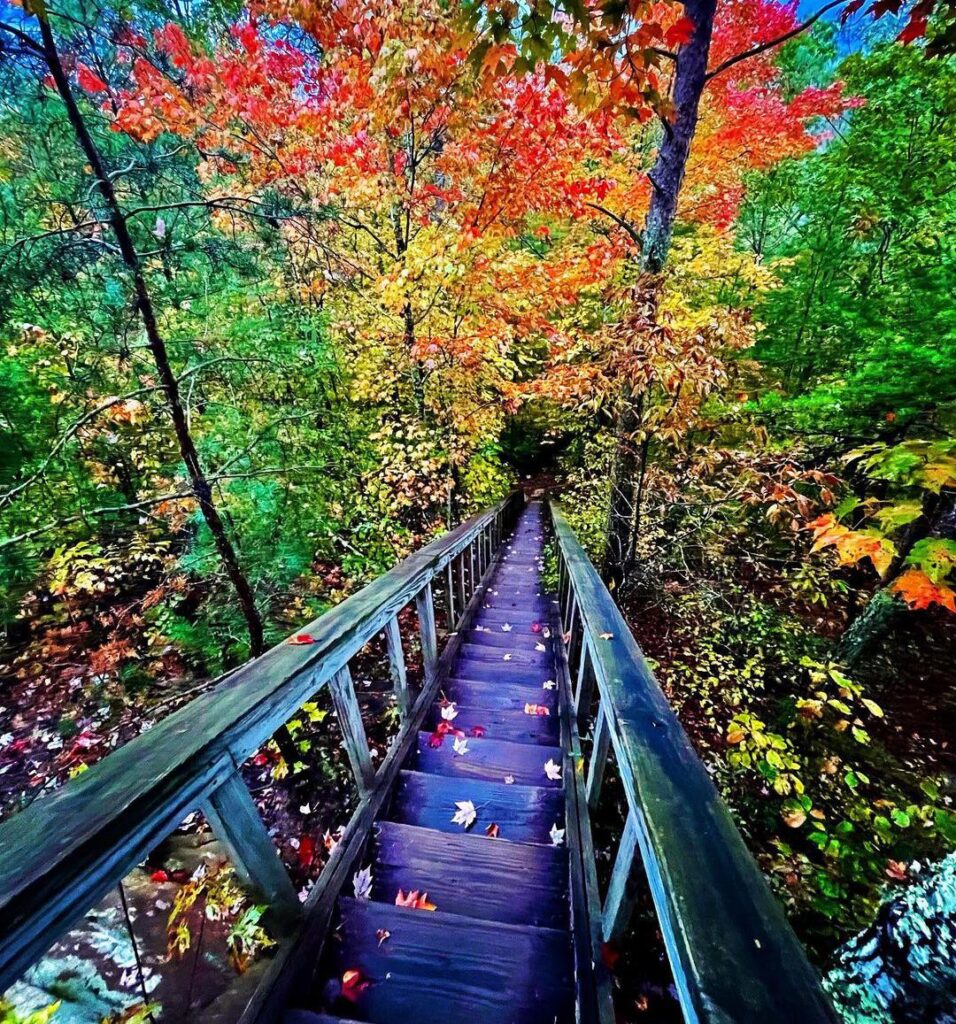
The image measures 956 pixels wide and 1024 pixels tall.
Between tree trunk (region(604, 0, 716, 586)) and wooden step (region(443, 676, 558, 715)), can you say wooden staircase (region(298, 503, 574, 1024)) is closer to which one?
wooden step (region(443, 676, 558, 715))

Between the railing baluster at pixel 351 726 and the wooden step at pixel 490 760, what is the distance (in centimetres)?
52

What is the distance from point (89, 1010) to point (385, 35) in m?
7.23

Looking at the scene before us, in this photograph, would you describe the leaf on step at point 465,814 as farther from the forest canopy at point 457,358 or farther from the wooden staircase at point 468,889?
the forest canopy at point 457,358

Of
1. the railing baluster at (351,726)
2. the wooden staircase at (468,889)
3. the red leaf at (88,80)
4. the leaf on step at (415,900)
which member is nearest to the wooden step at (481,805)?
the wooden staircase at (468,889)

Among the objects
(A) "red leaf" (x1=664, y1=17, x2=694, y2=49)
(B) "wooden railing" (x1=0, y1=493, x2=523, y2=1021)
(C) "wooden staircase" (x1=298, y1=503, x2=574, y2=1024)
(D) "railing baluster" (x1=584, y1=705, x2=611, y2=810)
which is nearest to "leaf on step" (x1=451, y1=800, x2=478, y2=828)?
(C) "wooden staircase" (x1=298, y1=503, x2=574, y2=1024)

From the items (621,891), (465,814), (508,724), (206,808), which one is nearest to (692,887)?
(621,891)

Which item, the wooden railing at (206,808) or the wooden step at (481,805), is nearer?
the wooden railing at (206,808)

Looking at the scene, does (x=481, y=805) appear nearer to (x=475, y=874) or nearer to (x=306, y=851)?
(x=475, y=874)

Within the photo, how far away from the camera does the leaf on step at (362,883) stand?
1.92 meters

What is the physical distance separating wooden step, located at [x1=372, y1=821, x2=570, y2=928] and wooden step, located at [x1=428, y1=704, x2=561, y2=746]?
1.02m

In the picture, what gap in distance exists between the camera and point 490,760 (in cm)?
286

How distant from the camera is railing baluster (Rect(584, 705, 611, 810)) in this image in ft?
6.50

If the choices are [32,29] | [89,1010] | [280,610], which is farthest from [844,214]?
[89,1010]

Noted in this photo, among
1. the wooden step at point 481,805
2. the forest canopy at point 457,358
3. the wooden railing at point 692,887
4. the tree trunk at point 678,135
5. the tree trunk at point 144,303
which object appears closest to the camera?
the wooden railing at point 692,887
